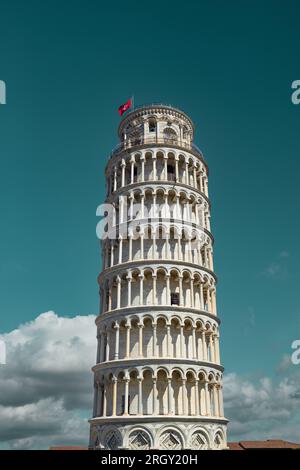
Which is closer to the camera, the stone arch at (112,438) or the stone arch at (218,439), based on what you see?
the stone arch at (112,438)

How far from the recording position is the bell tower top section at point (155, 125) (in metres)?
50.4

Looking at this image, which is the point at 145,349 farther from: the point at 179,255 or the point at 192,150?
the point at 192,150

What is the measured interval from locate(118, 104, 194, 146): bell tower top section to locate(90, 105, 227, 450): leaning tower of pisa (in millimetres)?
129

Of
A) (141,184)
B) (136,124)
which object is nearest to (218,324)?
(141,184)

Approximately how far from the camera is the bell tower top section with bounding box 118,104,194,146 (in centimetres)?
5039

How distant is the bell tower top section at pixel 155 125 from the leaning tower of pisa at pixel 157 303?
0.13m

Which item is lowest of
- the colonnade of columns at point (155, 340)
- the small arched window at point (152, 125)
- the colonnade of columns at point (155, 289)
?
the colonnade of columns at point (155, 340)

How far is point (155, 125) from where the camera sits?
170 feet

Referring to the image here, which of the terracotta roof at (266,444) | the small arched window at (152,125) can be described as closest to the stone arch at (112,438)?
the small arched window at (152,125)

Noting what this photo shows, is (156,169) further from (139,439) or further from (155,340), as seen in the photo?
(139,439)

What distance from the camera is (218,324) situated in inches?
1767

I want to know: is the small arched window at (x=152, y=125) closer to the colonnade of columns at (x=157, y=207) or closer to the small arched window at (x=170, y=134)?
the small arched window at (x=170, y=134)

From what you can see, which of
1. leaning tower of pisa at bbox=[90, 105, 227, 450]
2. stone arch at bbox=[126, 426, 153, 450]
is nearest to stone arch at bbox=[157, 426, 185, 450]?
leaning tower of pisa at bbox=[90, 105, 227, 450]

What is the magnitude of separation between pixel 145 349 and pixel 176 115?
27827 mm
